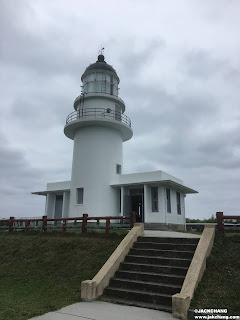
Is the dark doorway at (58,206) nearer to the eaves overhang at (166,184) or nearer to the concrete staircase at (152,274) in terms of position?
the eaves overhang at (166,184)

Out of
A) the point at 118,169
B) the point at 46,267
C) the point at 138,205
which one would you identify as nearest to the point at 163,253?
the point at 46,267

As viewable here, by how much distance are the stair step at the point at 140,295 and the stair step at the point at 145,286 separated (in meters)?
0.15

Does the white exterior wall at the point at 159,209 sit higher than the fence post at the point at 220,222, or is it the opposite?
the white exterior wall at the point at 159,209

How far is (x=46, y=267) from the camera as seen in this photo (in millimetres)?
9781

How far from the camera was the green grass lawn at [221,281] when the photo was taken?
597 cm

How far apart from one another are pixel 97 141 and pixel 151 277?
487 inches

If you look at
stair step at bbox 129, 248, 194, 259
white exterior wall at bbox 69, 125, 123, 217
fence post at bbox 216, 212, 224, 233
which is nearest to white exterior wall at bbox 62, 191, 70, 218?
white exterior wall at bbox 69, 125, 123, 217

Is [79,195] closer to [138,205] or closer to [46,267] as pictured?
[138,205]

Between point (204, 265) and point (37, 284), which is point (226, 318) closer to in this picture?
point (204, 265)

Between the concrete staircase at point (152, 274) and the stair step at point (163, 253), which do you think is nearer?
the concrete staircase at point (152, 274)

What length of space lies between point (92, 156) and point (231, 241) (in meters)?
11.1

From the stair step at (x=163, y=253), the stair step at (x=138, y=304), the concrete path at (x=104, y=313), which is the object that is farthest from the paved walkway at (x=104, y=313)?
the stair step at (x=163, y=253)

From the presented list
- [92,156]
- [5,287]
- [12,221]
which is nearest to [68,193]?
[92,156]

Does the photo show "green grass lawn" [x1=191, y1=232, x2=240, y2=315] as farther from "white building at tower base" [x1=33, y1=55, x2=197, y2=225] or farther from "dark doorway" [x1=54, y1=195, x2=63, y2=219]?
"dark doorway" [x1=54, y1=195, x2=63, y2=219]
